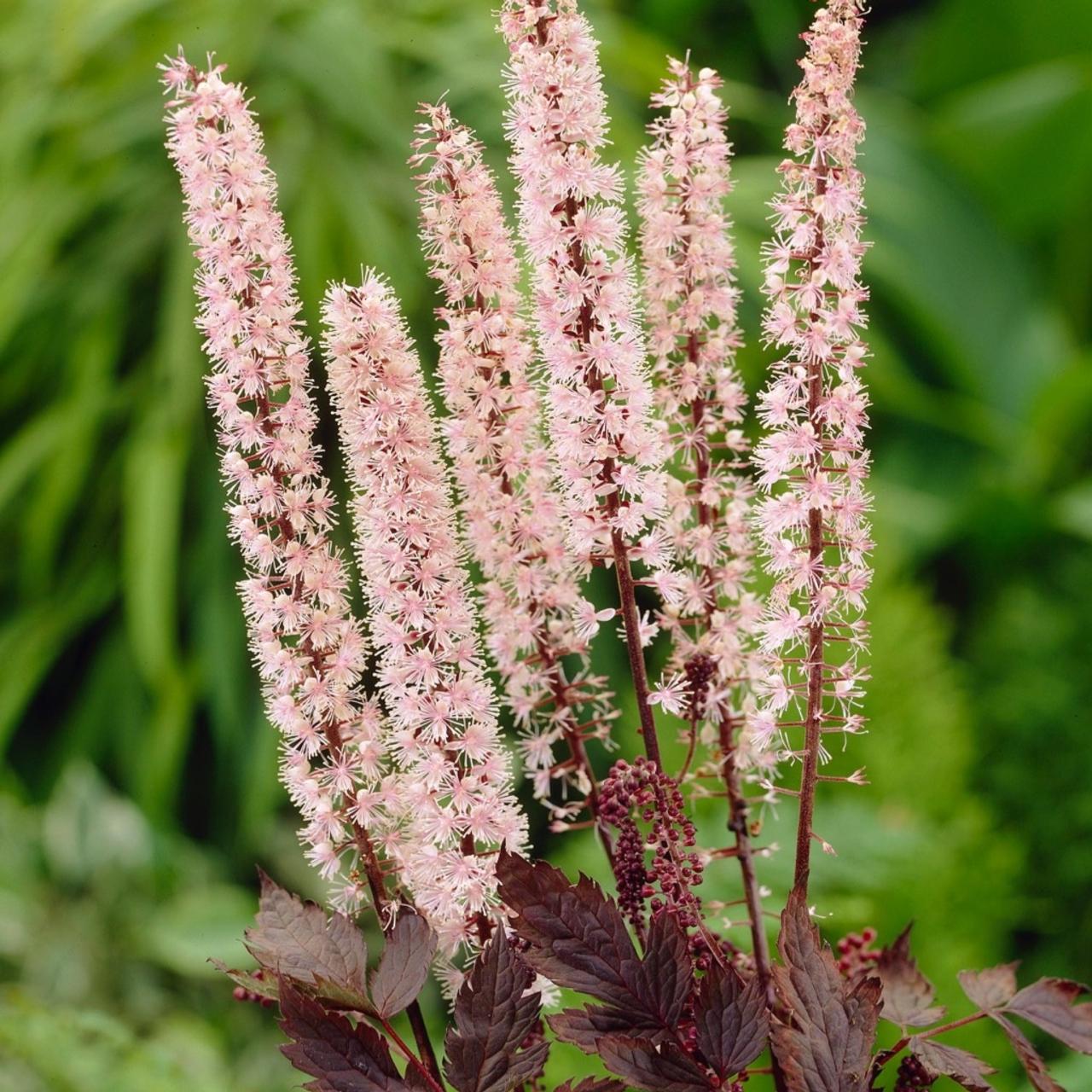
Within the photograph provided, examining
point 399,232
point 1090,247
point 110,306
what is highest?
point 1090,247

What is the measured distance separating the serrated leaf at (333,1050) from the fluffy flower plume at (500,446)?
13cm

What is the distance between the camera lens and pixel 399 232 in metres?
2.14

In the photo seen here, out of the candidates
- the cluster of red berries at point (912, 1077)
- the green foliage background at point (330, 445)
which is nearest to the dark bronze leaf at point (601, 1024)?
the cluster of red berries at point (912, 1077)

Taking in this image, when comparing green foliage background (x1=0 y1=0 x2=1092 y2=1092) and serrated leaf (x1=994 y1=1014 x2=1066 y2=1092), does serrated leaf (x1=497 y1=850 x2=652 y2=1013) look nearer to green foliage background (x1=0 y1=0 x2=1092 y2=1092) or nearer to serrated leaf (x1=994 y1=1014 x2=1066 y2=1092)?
serrated leaf (x1=994 y1=1014 x2=1066 y2=1092)

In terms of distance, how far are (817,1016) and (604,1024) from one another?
0.08 meters

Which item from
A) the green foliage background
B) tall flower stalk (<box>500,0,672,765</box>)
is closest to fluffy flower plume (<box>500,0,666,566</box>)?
tall flower stalk (<box>500,0,672,765</box>)

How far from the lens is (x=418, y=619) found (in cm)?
50

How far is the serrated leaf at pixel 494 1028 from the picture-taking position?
0.49 m

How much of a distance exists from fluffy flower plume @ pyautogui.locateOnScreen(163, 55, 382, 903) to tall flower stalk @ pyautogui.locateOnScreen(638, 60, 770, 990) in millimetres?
145

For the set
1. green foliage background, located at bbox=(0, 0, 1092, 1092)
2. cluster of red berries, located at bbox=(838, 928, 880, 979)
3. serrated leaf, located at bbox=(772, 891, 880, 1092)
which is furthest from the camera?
green foliage background, located at bbox=(0, 0, 1092, 1092)

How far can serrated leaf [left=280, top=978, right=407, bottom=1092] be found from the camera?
49 cm

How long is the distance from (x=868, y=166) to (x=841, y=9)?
226cm

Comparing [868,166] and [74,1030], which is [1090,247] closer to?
[868,166]

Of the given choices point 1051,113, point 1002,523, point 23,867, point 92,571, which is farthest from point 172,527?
point 1051,113
